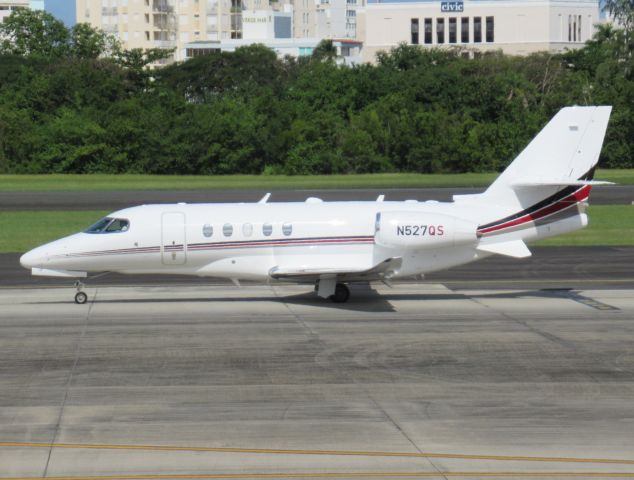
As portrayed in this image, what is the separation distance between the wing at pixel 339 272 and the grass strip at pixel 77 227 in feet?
53.3

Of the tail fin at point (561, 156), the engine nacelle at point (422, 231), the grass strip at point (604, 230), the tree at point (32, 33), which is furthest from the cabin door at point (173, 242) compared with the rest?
the tree at point (32, 33)

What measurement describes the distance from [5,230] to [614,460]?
122ft

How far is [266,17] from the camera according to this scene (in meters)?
195

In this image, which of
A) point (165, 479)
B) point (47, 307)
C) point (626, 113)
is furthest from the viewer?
point (626, 113)

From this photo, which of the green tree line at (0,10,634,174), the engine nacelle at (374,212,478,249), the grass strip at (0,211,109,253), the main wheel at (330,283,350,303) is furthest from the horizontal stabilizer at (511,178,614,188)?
the green tree line at (0,10,634,174)

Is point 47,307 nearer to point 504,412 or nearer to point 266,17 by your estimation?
point 504,412

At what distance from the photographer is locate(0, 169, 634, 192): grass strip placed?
74.0 metres


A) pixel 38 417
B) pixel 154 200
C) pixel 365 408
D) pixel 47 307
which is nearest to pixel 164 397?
pixel 38 417

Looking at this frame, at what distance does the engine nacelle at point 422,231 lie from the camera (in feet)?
92.2

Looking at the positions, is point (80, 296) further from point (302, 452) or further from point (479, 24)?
point (479, 24)

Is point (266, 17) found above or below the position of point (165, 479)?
above

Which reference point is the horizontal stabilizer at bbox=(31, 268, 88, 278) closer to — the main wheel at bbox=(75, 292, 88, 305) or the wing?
the main wheel at bbox=(75, 292, 88, 305)

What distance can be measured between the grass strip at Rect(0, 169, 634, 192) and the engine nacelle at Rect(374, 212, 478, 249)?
4356cm

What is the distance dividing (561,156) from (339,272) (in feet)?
21.6
